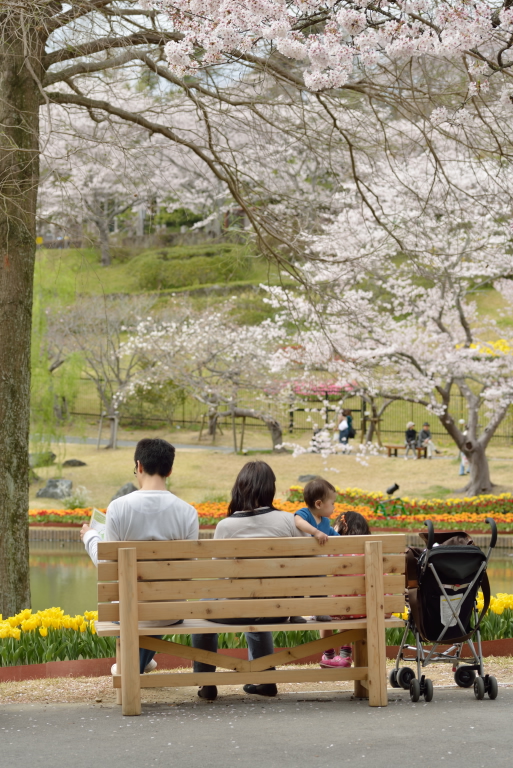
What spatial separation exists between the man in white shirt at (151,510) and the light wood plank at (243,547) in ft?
0.64

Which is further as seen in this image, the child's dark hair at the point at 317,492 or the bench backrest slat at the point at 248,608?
the child's dark hair at the point at 317,492

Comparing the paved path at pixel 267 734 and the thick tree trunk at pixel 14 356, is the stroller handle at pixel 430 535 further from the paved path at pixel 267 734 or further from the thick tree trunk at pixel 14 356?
the thick tree trunk at pixel 14 356

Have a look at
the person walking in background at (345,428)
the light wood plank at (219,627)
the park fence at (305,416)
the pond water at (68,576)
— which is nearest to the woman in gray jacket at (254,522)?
the light wood plank at (219,627)

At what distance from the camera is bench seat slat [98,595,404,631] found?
3.90 metres

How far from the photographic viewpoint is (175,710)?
A: 3996 millimetres

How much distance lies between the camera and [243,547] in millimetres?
3988

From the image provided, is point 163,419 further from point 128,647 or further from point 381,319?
point 128,647

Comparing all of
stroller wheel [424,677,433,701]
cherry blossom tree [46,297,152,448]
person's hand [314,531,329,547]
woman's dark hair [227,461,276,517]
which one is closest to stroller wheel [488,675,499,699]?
stroller wheel [424,677,433,701]

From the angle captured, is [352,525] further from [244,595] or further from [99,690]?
[99,690]

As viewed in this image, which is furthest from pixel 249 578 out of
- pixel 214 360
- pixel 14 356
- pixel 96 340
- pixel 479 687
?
pixel 96 340

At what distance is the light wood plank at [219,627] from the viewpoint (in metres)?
3.89

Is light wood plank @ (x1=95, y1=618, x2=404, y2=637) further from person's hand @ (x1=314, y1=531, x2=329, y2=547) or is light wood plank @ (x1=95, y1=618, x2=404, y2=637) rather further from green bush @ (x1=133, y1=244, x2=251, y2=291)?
green bush @ (x1=133, y1=244, x2=251, y2=291)

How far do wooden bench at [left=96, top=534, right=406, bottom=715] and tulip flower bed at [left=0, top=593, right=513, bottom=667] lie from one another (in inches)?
40.8

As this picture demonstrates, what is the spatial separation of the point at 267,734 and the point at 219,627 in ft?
1.94
